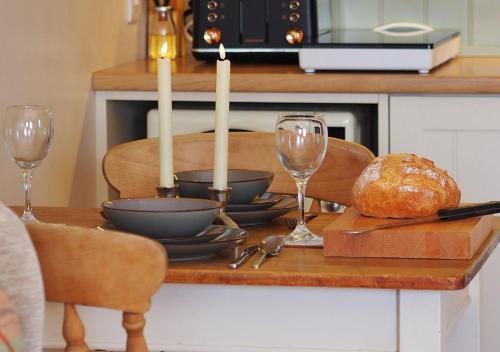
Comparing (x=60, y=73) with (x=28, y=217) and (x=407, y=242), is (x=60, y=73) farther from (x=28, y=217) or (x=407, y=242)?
(x=407, y=242)

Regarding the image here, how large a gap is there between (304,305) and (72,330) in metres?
0.30

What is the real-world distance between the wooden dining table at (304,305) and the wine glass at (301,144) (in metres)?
0.13

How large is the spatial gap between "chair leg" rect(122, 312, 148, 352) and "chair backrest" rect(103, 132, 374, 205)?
87 centimetres

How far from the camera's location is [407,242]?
1.17 metres

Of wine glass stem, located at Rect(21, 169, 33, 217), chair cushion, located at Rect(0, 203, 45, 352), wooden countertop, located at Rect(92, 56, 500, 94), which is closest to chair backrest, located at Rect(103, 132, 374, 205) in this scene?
wine glass stem, located at Rect(21, 169, 33, 217)

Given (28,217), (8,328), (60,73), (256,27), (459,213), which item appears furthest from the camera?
(256,27)

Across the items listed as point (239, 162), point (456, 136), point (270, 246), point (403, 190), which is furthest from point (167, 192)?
point (456, 136)

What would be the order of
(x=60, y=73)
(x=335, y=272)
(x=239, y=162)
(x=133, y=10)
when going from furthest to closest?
(x=133, y=10) → (x=60, y=73) → (x=239, y=162) → (x=335, y=272)

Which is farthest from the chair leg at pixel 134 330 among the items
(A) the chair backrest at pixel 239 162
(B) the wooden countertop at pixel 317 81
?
(B) the wooden countertop at pixel 317 81

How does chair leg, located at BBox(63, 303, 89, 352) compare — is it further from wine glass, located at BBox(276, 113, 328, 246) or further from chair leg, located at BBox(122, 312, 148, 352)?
wine glass, located at BBox(276, 113, 328, 246)

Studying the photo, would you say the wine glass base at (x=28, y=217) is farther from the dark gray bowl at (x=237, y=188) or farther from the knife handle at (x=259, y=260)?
the knife handle at (x=259, y=260)

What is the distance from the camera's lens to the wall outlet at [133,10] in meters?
2.75

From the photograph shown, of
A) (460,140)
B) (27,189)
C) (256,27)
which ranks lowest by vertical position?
(460,140)

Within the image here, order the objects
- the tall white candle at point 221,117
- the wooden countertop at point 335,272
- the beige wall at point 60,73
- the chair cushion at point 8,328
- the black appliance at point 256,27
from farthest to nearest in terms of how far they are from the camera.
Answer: the black appliance at point 256,27 → the beige wall at point 60,73 → the tall white candle at point 221,117 → the wooden countertop at point 335,272 → the chair cushion at point 8,328
